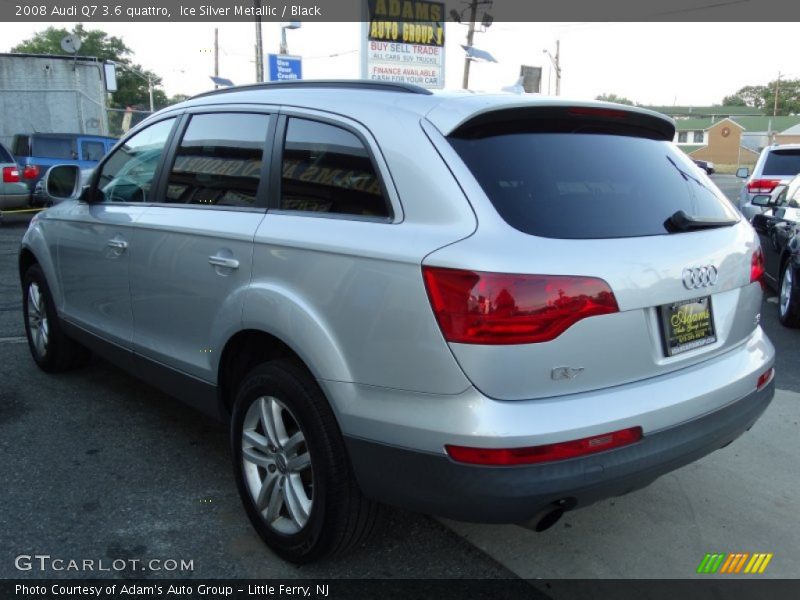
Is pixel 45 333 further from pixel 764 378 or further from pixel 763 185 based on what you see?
pixel 763 185

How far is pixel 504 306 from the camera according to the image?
6.98 ft

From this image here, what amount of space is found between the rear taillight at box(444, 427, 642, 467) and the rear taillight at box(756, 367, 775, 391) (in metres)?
1.00

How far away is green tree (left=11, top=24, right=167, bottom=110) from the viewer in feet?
235

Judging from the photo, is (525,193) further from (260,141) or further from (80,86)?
(80,86)

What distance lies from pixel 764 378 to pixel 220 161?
254 centimetres

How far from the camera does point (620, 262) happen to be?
7.54 feet

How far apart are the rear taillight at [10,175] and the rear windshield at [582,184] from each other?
13.9m

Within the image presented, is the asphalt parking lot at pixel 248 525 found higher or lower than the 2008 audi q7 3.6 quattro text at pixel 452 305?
lower

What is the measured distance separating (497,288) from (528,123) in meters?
0.78

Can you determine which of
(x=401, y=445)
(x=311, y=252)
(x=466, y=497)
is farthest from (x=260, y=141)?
(x=466, y=497)

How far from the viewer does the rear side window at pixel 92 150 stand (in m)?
16.8

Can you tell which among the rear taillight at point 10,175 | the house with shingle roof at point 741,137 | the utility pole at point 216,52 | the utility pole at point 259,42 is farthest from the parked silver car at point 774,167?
the house with shingle roof at point 741,137

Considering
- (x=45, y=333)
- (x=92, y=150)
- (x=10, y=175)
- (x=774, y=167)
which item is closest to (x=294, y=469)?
(x=45, y=333)

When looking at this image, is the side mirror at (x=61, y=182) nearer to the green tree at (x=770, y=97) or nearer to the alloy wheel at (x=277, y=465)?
the alloy wheel at (x=277, y=465)
